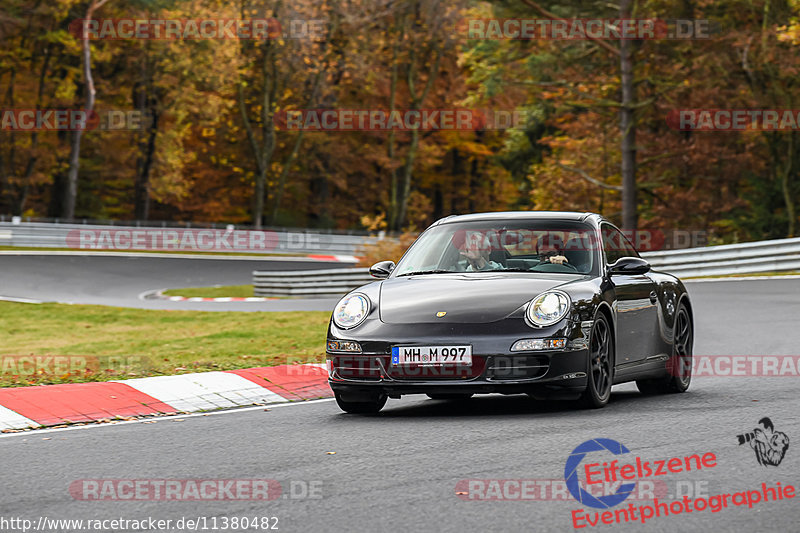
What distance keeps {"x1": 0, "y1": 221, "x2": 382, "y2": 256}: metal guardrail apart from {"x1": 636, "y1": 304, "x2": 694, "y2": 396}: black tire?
3213 cm

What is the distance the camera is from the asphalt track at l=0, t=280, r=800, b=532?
5473 mm

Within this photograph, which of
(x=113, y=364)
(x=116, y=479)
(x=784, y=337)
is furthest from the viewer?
(x=784, y=337)

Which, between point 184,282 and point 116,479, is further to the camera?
point 184,282

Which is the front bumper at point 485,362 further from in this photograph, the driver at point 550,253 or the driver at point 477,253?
the driver at point 477,253

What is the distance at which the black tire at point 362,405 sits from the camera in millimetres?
9086

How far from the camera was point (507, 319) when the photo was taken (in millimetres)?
8492

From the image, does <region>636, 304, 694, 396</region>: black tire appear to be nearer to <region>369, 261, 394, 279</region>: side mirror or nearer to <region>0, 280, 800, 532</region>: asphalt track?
<region>0, 280, 800, 532</region>: asphalt track

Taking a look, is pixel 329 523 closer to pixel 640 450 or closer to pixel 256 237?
pixel 640 450

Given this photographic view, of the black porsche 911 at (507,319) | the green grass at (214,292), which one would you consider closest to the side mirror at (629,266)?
the black porsche 911 at (507,319)

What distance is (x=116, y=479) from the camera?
21.2ft

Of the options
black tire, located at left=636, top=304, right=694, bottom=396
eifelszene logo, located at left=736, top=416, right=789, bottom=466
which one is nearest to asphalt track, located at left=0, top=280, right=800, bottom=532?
eifelszene logo, located at left=736, top=416, right=789, bottom=466

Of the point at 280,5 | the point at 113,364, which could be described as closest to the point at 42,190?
the point at 280,5

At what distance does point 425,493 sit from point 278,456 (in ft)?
4.82

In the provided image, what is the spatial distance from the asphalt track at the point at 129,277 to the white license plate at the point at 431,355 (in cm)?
1456
